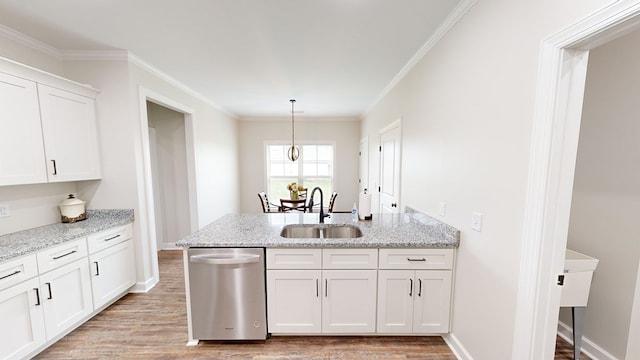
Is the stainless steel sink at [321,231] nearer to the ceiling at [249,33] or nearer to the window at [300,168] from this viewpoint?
the ceiling at [249,33]

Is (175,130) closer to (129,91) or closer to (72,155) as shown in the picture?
(129,91)

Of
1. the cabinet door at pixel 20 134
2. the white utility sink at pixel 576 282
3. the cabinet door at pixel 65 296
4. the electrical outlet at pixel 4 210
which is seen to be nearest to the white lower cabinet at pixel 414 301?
the white utility sink at pixel 576 282

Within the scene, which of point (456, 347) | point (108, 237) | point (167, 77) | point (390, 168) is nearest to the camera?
point (456, 347)

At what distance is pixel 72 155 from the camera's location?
236 centimetres

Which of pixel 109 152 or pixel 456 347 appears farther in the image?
pixel 109 152

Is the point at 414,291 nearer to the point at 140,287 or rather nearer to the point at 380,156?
the point at 380,156

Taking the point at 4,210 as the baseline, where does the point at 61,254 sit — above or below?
below

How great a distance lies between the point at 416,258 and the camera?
6.29 feet

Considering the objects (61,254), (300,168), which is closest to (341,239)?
(61,254)

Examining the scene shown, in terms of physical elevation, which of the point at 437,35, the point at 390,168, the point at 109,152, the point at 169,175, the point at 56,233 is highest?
the point at 437,35

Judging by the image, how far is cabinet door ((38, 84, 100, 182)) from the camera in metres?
2.16

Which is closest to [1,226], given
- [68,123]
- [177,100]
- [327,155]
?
[68,123]

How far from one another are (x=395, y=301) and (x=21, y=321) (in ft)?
9.19

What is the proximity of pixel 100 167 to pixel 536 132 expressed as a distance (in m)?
3.82
